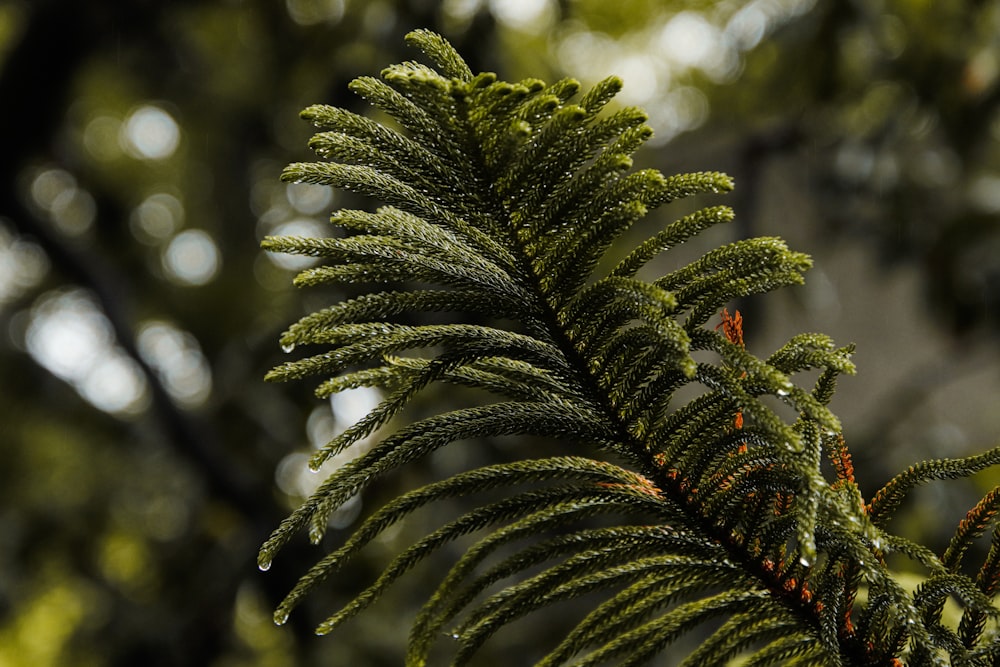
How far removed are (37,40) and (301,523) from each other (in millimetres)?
2520

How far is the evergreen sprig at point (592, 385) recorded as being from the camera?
0.36 m

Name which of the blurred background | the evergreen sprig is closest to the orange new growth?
the evergreen sprig

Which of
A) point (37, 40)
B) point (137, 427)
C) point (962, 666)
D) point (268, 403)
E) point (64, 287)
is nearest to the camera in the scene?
point (962, 666)

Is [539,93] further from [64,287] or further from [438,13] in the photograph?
[64,287]

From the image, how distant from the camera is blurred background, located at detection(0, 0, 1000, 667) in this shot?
2.42 metres

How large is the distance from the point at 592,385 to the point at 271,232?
4017mm

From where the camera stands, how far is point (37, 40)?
2441 mm

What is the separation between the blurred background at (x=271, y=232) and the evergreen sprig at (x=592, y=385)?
1648mm

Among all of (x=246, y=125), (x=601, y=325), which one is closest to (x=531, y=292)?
(x=601, y=325)

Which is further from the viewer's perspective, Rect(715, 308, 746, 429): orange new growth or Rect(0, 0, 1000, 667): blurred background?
Rect(0, 0, 1000, 667): blurred background

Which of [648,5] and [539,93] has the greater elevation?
[648,5]

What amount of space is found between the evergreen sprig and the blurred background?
5.41 ft

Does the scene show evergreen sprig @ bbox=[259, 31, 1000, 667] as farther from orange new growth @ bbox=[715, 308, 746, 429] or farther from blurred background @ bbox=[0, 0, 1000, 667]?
blurred background @ bbox=[0, 0, 1000, 667]

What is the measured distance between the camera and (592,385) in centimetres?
41
